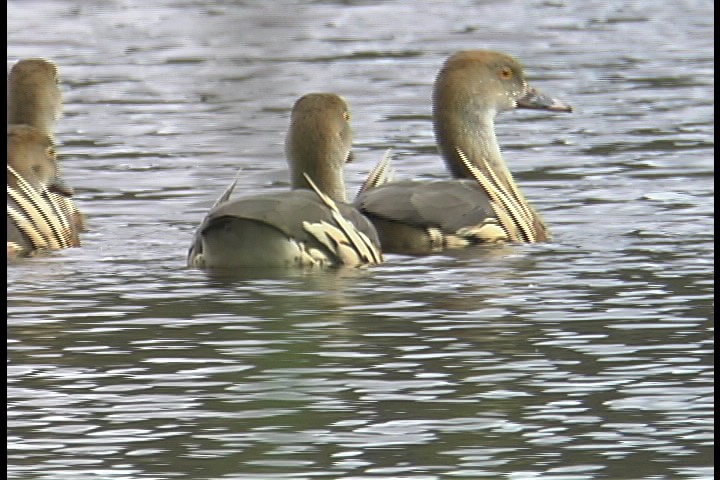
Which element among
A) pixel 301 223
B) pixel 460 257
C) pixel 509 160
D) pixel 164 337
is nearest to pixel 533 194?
pixel 509 160

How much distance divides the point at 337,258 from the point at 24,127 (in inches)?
116

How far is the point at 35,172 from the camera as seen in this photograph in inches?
527

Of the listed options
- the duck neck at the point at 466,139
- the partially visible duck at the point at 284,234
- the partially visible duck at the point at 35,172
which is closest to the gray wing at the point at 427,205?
the partially visible duck at the point at 284,234

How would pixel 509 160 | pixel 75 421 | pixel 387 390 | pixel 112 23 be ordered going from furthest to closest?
pixel 112 23 → pixel 509 160 → pixel 387 390 → pixel 75 421

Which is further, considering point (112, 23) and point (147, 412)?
point (112, 23)

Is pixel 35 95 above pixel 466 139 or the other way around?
above

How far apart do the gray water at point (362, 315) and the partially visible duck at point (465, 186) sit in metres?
0.29

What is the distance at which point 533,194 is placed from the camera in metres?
14.6

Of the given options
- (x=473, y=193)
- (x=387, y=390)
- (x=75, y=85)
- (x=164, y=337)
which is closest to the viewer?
(x=387, y=390)

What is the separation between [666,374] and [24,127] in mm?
6229

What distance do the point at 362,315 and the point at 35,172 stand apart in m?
3.84

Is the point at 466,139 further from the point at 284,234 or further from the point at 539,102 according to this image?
the point at 284,234

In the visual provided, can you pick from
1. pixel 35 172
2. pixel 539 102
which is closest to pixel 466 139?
pixel 539 102

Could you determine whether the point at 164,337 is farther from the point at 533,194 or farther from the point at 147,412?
the point at 533,194
